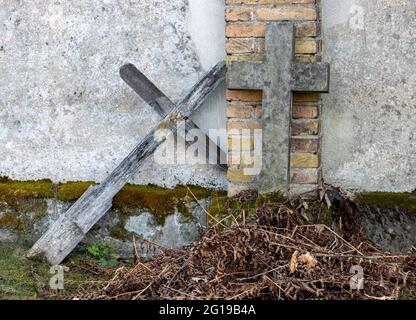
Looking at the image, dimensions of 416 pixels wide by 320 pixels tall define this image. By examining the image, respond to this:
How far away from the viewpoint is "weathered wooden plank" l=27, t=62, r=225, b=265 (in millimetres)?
4902

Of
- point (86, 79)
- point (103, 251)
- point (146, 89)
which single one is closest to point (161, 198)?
point (103, 251)

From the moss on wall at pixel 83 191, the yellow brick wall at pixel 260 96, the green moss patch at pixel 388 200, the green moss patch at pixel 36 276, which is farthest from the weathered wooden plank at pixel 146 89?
the green moss patch at pixel 388 200

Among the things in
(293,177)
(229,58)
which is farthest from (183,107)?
(293,177)

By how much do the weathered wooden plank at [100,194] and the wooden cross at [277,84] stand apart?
0.31m

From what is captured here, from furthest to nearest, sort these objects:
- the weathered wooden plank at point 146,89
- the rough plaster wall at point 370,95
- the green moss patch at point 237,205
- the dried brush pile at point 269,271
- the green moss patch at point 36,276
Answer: the weathered wooden plank at point 146,89 < the rough plaster wall at point 370,95 < the green moss patch at point 237,205 < the green moss patch at point 36,276 < the dried brush pile at point 269,271

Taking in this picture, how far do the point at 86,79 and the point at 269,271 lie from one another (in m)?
1.91

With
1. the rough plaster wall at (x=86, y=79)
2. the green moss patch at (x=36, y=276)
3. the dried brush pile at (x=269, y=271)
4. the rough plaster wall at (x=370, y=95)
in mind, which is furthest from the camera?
the rough plaster wall at (x=86, y=79)

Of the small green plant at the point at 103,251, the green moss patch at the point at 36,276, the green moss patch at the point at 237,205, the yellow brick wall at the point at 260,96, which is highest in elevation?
the yellow brick wall at the point at 260,96

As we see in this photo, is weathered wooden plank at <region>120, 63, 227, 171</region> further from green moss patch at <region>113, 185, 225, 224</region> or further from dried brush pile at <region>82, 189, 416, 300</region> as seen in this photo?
dried brush pile at <region>82, 189, 416, 300</region>

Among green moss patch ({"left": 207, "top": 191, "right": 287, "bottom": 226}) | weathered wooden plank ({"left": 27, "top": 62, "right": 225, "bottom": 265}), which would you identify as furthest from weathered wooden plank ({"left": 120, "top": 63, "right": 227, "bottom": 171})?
green moss patch ({"left": 207, "top": 191, "right": 287, "bottom": 226})

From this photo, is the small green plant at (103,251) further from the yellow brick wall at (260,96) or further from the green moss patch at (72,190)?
the yellow brick wall at (260,96)

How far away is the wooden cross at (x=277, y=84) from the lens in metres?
4.59

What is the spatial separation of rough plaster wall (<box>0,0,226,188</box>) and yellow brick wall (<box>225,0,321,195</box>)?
1.07 feet
